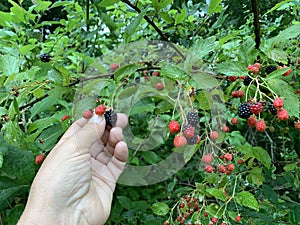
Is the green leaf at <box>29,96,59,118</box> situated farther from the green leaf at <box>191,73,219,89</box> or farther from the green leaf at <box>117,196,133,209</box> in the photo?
the green leaf at <box>191,73,219,89</box>

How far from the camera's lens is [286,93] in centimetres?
109

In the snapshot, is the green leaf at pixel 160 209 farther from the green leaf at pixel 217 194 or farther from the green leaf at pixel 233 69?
the green leaf at pixel 233 69

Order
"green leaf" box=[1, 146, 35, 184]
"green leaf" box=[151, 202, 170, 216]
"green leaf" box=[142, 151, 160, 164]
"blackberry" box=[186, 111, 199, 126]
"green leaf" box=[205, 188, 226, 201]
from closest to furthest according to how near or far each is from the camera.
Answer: "blackberry" box=[186, 111, 199, 126]
"green leaf" box=[1, 146, 35, 184]
"green leaf" box=[205, 188, 226, 201]
"green leaf" box=[151, 202, 170, 216]
"green leaf" box=[142, 151, 160, 164]

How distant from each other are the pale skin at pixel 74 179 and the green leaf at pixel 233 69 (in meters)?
0.34

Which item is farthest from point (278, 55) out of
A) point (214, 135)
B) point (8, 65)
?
point (8, 65)

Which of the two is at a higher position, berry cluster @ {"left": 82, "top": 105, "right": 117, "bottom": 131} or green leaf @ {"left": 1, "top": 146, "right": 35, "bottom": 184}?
berry cluster @ {"left": 82, "top": 105, "right": 117, "bottom": 131}

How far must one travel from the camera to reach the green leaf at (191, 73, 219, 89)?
3.69ft

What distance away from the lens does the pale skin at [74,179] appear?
1.25 m

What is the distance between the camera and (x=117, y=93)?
1196 millimetres

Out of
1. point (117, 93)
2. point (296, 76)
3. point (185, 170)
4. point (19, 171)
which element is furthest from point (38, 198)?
point (185, 170)

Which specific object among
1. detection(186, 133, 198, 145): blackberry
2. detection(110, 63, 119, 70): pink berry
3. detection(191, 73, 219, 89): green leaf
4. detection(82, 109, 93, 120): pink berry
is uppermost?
detection(110, 63, 119, 70): pink berry

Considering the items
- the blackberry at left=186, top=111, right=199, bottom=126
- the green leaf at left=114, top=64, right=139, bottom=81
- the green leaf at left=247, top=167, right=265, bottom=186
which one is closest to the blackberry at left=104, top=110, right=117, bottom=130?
the green leaf at left=114, top=64, right=139, bottom=81

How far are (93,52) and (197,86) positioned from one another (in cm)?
123

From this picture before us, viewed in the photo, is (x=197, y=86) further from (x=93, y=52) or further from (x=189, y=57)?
(x=93, y=52)
